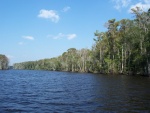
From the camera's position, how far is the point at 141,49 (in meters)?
73.1

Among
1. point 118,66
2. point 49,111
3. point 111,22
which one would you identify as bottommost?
point 49,111

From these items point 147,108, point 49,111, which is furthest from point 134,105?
point 49,111

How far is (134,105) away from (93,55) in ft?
301

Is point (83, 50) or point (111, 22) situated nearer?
point (111, 22)

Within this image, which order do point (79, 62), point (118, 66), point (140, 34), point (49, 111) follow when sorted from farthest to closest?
point (79, 62), point (118, 66), point (140, 34), point (49, 111)

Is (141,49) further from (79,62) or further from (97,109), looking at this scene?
(79,62)

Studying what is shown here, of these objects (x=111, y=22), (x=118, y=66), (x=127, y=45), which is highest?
(x=111, y=22)

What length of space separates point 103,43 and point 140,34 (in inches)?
1186

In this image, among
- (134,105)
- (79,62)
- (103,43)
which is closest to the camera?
(134,105)

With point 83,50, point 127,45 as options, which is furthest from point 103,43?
point 83,50

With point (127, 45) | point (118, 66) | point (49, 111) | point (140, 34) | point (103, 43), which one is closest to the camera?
point (49, 111)

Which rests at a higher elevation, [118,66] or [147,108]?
[118,66]

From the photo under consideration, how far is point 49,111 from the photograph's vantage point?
1803cm

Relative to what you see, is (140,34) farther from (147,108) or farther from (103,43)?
(147,108)
